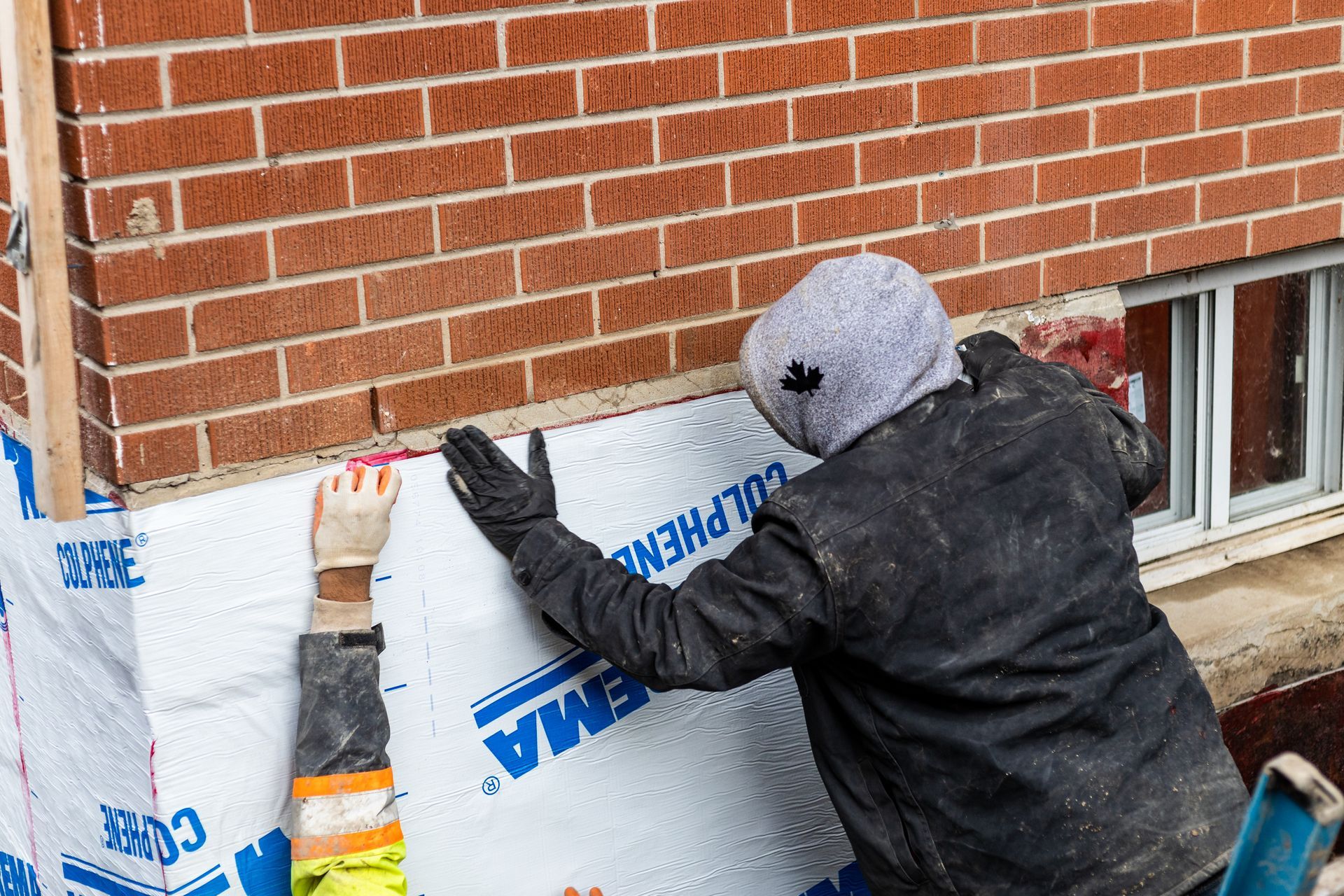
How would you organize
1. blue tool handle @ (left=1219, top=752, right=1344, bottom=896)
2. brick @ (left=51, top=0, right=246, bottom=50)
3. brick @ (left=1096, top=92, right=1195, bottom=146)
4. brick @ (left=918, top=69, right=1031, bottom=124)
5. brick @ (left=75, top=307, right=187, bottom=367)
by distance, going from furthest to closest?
1. brick @ (left=1096, top=92, right=1195, bottom=146)
2. brick @ (left=918, top=69, right=1031, bottom=124)
3. brick @ (left=75, top=307, right=187, bottom=367)
4. brick @ (left=51, top=0, right=246, bottom=50)
5. blue tool handle @ (left=1219, top=752, right=1344, bottom=896)

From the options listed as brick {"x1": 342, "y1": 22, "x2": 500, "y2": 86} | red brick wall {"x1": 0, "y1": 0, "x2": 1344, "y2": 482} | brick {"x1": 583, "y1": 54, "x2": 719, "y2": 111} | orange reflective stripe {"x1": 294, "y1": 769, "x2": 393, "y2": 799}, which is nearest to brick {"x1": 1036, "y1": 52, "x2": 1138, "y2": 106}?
red brick wall {"x1": 0, "y1": 0, "x2": 1344, "y2": 482}

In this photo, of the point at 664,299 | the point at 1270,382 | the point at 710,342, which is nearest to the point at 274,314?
the point at 664,299

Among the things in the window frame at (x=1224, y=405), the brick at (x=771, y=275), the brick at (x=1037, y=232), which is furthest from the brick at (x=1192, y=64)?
the brick at (x=771, y=275)

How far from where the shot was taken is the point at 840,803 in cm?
248

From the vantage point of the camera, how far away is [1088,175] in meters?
3.09

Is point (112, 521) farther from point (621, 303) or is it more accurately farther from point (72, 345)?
point (621, 303)

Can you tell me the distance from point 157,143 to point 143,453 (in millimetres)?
486

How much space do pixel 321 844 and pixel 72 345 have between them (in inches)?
35.7

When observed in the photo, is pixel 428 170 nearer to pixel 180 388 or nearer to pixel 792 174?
pixel 180 388

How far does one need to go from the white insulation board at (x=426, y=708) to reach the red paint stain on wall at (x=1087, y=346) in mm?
669

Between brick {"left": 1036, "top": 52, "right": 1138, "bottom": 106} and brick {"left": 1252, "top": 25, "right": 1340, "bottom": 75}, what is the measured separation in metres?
0.43

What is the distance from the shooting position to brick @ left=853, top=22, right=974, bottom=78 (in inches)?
108

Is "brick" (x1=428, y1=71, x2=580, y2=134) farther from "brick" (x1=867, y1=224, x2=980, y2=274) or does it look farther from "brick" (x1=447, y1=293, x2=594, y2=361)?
"brick" (x1=867, y1=224, x2=980, y2=274)

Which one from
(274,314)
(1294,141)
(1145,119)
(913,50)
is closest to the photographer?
(274,314)
